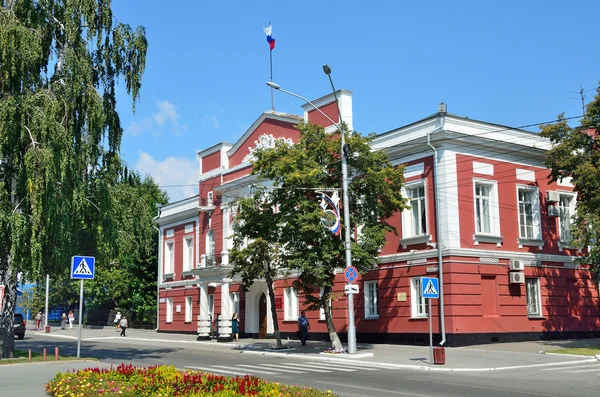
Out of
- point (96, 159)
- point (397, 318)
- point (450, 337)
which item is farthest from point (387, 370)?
point (96, 159)

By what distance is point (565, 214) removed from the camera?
31938 millimetres

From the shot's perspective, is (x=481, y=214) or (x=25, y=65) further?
(x=481, y=214)

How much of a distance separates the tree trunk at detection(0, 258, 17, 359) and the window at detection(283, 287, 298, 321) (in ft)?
57.4

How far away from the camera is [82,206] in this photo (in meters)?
22.1

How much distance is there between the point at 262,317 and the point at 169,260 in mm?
13429

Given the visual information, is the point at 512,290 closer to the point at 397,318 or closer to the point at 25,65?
the point at 397,318

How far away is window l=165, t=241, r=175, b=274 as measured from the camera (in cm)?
5003

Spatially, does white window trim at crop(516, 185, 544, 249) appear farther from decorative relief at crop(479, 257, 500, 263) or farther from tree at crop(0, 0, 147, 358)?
tree at crop(0, 0, 147, 358)

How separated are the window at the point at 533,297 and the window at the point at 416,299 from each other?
4969 millimetres

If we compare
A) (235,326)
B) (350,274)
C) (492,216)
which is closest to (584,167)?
(492,216)

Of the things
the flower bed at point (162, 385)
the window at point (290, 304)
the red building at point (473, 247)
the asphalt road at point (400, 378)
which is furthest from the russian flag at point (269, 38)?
the flower bed at point (162, 385)

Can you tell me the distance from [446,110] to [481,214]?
4.91m

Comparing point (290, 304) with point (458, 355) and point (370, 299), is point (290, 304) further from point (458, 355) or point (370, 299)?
point (458, 355)

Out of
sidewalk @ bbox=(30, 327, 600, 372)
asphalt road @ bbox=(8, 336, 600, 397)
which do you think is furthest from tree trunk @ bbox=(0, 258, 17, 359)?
sidewalk @ bbox=(30, 327, 600, 372)
